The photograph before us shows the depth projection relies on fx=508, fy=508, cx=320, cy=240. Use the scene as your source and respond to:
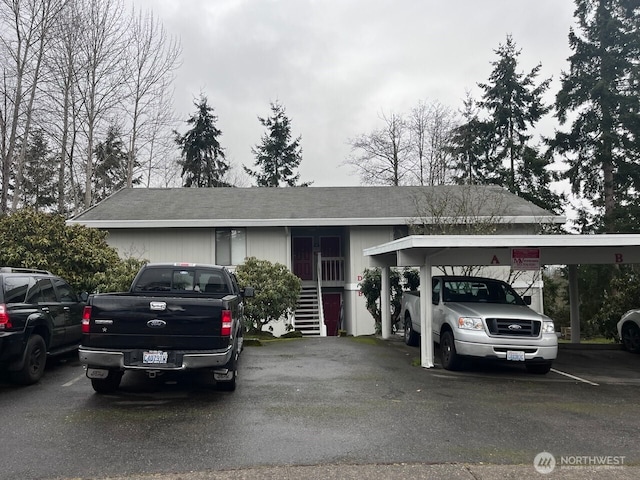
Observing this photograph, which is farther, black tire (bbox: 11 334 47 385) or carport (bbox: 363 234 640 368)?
carport (bbox: 363 234 640 368)

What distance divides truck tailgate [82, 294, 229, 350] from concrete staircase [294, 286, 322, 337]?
10612 mm

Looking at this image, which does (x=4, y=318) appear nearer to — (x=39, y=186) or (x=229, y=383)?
(x=229, y=383)

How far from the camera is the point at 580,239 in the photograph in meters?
8.88

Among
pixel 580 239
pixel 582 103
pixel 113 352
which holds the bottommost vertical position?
pixel 113 352

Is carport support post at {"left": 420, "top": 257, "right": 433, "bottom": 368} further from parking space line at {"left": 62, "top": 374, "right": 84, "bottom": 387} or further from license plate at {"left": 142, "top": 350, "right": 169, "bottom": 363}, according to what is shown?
parking space line at {"left": 62, "top": 374, "right": 84, "bottom": 387}

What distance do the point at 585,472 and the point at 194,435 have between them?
3.74 m

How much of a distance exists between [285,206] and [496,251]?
1034cm

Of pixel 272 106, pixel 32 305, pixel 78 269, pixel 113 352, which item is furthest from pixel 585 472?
pixel 272 106

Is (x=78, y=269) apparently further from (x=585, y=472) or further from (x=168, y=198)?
(x=585, y=472)

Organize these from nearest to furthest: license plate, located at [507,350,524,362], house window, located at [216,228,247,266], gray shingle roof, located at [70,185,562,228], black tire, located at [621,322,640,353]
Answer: license plate, located at [507,350,524,362] → black tire, located at [621,322,640,353] → gray shingle roof, located at [70,185,562,228] → house window, located at [216,228,247,266]

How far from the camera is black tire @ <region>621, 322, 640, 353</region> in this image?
12.1 meters

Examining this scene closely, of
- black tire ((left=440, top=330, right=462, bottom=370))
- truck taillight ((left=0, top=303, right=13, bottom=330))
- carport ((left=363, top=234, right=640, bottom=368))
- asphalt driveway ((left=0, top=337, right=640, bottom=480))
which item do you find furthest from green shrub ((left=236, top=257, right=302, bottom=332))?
truck taillight ((left=0, top=303, right=13, bottom=330))

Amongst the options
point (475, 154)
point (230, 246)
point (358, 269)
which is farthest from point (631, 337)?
point (475, 154)

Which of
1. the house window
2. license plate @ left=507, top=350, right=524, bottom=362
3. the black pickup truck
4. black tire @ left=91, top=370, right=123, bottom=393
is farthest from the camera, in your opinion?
the house window
